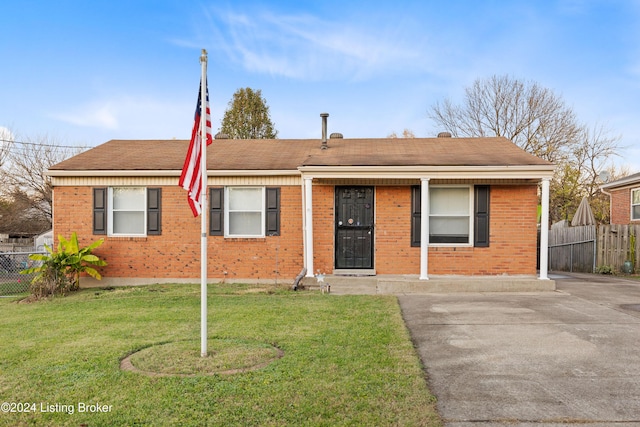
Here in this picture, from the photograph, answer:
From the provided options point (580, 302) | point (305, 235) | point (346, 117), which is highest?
point (346, 117)

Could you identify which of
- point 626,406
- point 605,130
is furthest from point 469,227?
point 605,130

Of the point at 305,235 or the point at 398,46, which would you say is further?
Answer: the point at 398,46

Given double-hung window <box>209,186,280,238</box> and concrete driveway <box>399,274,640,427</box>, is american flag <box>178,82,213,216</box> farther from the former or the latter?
double-hung window <box>209,186,280,238</box>

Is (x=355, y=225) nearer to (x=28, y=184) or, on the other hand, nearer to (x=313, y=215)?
(x=313, y=215)

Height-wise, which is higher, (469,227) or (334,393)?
(469,227)

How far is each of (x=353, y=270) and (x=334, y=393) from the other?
749 centimetres

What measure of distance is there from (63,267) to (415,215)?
7.99m

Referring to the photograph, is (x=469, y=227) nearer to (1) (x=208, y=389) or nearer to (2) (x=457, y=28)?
(1) (x=208, y=389)

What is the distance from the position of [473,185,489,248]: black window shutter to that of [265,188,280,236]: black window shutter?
4579mm

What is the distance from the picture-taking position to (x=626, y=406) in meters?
3.99

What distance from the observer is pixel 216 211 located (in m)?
12.0

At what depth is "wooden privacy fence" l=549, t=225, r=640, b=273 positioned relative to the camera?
1648cm

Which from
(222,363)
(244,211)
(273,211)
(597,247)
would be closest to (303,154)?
(273,211)

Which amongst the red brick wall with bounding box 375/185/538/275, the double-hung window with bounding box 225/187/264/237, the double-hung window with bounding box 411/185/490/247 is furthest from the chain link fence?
the double-hung window with bounding box 411/185/490/247
